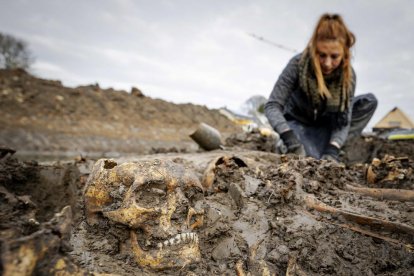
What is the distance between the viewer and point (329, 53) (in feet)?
11.8

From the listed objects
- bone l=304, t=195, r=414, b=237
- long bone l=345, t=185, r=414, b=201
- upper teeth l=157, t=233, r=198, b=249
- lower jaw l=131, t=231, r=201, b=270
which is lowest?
lower jaw l=131, t=231, r=201, b=270

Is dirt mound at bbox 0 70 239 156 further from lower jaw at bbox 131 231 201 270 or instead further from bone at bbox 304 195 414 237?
lower jaw at bbox 131 231 201 270

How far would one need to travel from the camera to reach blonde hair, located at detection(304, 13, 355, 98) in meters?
3.52

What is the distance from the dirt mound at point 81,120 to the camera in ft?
42.7

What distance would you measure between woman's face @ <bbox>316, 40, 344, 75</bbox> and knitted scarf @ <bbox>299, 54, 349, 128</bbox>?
134mm

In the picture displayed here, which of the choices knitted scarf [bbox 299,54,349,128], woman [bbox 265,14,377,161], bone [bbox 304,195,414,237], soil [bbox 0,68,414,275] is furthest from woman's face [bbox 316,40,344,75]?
bone [bbox 304,195,414,237]

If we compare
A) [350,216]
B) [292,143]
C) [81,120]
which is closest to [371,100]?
[292,143]

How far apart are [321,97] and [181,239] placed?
318cm

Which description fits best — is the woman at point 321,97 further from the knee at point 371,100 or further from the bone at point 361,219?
the bone at point 361,219

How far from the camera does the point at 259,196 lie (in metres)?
2.05

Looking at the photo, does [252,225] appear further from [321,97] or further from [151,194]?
[321,97]

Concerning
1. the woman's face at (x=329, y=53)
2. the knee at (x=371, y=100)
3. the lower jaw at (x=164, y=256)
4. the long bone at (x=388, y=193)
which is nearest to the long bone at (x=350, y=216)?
the long bone at (x=388, y=193)

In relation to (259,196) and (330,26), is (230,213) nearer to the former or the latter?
(259,196)

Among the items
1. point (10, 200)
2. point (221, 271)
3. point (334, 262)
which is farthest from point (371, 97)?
point (10, 200)
